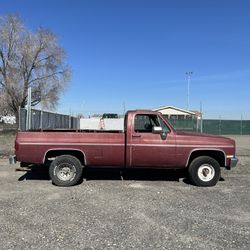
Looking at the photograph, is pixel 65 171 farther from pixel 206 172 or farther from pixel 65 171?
pixel 206 172

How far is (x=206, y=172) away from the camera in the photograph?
36.0ft

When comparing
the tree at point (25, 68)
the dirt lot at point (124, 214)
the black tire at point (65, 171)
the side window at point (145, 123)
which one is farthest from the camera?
the tree at point (25, 68)

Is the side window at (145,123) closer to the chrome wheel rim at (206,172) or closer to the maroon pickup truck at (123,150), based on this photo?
the maroon pickup truck at (123,150)

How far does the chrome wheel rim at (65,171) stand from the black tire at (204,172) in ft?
9.67

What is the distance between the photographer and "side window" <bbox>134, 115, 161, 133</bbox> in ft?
36.8

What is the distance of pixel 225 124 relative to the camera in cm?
5262

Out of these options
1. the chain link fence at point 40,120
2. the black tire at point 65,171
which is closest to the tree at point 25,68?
the chain link fence at point 40,120

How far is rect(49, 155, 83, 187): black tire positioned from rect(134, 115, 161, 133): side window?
5.90 ft

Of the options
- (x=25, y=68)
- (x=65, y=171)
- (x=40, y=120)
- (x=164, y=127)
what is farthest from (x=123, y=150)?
(x=25, y=68)

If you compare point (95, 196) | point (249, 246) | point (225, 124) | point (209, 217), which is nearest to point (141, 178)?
point (95, 196)

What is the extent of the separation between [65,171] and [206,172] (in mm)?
3558

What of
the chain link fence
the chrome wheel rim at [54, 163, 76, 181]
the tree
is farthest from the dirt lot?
the tree

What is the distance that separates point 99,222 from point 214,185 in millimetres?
4633

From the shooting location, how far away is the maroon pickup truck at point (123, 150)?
1076 cm
